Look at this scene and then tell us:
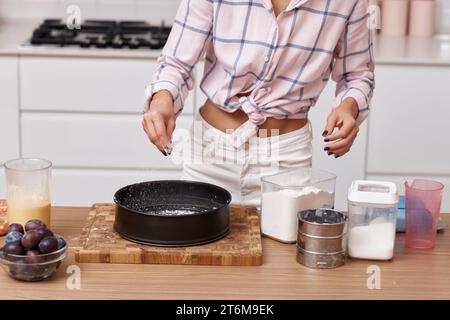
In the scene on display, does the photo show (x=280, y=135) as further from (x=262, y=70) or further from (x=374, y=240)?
(x=374, y=240)

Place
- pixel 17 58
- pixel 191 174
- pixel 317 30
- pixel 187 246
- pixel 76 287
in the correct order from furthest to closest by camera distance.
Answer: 1. pixel 17 58
2. pixel 191 174
3. pixel 317 30
4. pixel 187 246
5. pixel 76 287

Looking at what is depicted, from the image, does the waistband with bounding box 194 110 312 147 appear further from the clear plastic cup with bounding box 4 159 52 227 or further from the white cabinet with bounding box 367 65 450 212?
the white cabinet with bounding box 367 65 450 212

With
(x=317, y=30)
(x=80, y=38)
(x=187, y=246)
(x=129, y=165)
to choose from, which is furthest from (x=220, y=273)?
(x=80, y=38)

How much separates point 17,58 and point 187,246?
64.7 inches

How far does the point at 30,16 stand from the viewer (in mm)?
3666

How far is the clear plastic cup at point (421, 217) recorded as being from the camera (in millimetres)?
1754

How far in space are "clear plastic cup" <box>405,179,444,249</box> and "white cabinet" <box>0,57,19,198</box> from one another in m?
1.76

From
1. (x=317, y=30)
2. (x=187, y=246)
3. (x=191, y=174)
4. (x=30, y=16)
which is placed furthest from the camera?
(x=30, y=16)

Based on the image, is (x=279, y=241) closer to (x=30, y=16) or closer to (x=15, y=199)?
(x=15, y=199)

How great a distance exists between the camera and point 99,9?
12.0 feet

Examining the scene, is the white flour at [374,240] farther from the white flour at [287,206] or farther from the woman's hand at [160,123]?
the woman's hand at [160,123]

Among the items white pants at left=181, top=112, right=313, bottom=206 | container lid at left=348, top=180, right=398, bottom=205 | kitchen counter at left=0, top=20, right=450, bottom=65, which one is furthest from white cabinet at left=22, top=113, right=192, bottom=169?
container lid at left=348, top=180, right=398, bottom=205

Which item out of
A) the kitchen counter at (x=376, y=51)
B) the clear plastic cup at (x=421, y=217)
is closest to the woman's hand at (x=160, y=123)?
the clear plastic cup at (x=421, y=217)

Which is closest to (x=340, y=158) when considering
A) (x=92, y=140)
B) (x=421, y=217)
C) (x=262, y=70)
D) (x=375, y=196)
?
(x=92, y=140)
